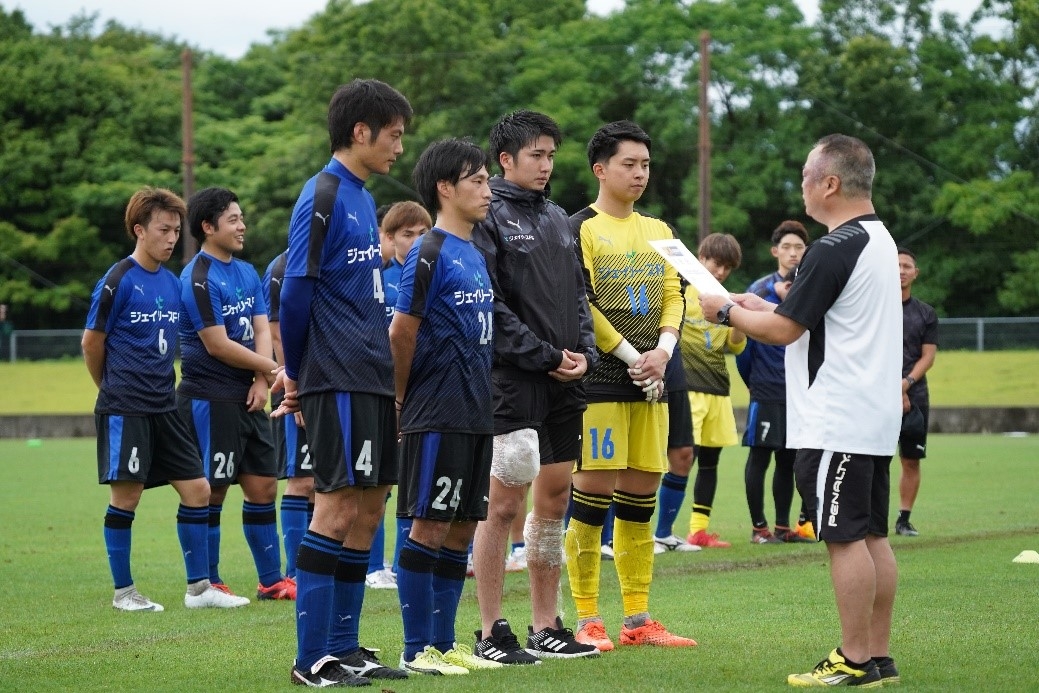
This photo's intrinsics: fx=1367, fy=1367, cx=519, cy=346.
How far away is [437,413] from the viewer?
5.86 metres

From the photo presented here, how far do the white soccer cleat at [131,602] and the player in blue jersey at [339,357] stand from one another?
2.75 metres

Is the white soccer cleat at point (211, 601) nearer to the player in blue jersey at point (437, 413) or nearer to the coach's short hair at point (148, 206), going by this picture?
the coach's short hair at point (148, 206)

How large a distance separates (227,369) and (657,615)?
3.16 m

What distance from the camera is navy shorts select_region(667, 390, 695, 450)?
10258mm

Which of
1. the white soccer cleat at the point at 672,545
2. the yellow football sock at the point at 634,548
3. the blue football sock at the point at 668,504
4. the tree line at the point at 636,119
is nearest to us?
the yellow football sock at the point at 634,548

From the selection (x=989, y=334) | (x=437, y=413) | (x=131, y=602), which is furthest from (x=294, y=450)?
(x=989, y=334)

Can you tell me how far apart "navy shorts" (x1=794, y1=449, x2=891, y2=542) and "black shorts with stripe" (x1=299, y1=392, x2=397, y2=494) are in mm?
1788

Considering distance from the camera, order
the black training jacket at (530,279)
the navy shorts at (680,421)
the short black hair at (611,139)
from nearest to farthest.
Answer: the black training jacket at (530,279)
the short black hair at (611,139)
the navy shorts at (680,421)

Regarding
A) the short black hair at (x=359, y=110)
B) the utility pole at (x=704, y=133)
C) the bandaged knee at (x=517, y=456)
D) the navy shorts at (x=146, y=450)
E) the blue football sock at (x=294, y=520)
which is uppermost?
the utility pole at (x=704, y=133)

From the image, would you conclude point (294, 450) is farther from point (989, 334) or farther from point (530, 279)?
point (989, 334)

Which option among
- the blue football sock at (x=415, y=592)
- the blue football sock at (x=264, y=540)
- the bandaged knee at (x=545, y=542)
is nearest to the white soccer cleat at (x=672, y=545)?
the blue football sock at (x=264, y=540)

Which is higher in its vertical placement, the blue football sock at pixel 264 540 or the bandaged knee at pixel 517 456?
the bandaged knee at pixel 517 456

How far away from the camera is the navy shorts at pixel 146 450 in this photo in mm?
8289

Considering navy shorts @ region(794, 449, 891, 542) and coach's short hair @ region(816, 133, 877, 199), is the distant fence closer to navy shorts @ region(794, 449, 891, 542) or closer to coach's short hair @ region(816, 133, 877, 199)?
coach's short hair @ region(816, 133, 877, 199)
